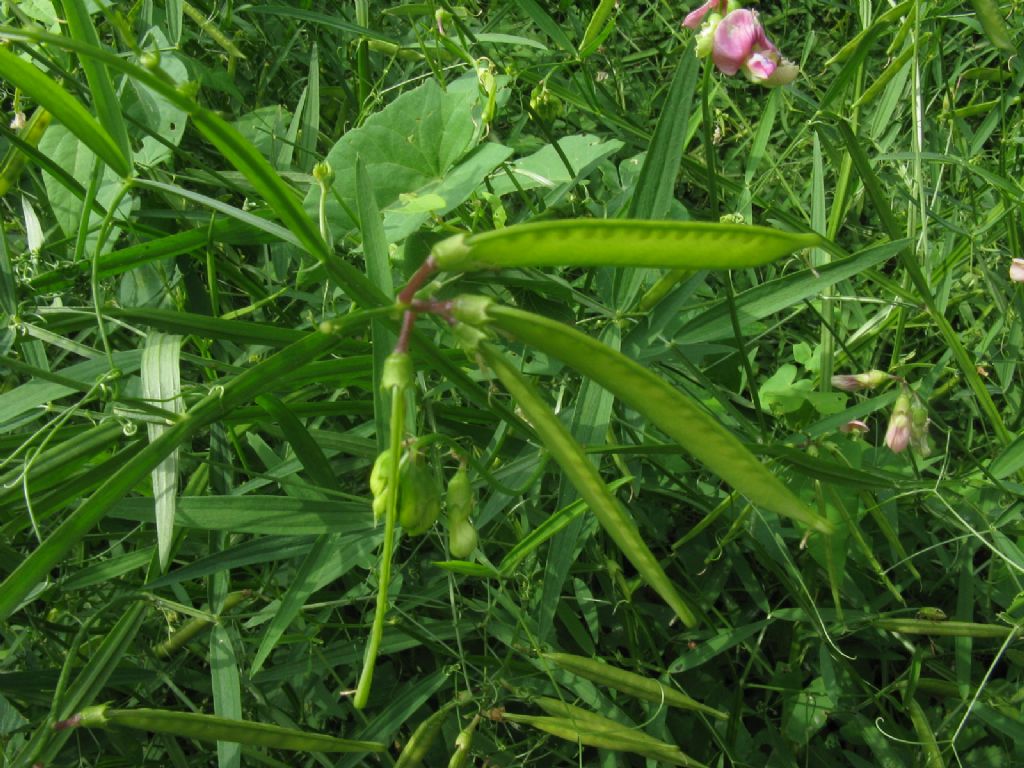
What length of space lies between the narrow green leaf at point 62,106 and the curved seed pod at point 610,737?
2.57 ft

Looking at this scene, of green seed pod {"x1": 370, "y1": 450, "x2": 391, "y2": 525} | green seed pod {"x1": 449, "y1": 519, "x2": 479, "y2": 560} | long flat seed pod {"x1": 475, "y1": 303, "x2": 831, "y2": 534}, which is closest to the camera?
long flat seed pod {"x1": 475, "y1": 303, "x2": 831, "y2": 534}

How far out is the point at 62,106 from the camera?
90 cm

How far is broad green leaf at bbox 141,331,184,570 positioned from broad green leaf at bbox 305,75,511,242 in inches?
11.1

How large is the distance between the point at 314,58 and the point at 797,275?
968 millimetres

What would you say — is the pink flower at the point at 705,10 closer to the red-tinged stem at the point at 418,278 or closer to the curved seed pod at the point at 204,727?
the red-tinged stem at the point at 418,278

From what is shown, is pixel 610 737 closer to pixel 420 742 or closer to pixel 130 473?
pixel 420 742

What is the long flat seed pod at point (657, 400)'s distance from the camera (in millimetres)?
523

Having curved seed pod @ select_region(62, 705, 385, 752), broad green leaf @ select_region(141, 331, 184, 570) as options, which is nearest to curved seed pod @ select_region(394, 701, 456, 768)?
curved seed pod @ select_region(62, 705, 385, 752)

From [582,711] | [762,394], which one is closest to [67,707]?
[582,711]

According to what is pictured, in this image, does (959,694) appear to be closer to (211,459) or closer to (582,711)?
(582,711)

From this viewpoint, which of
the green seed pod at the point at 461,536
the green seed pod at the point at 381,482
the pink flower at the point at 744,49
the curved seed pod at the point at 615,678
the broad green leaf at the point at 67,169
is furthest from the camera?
the broad green leaf at the point at 67,169

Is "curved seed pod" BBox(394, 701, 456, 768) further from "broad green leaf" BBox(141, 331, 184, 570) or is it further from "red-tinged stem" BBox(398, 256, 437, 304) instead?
"red-tinged stem" BBox(398, 256, 437, 304)

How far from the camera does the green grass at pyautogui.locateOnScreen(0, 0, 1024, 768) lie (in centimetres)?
105

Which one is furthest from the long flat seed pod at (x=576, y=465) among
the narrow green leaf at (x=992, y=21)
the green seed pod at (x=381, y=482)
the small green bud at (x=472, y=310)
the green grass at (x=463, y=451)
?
the narrow green leaf at (x=992, y=21)
